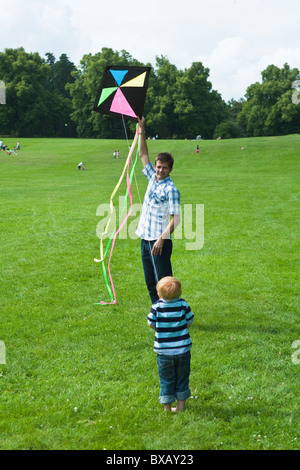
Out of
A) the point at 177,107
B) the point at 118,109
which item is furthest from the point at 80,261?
the point at 177,107

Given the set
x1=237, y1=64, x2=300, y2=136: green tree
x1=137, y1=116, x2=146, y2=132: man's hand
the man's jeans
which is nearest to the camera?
the man's jeans

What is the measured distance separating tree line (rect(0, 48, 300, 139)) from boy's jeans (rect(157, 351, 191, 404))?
65.0 m

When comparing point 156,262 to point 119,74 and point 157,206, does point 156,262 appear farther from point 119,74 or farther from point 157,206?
point 119,74

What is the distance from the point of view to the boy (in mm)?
3900

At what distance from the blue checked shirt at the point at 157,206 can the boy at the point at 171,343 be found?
4.28ft

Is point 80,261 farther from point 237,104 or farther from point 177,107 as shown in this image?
point 237,104

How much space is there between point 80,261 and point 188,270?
7.48ft

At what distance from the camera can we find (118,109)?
598cm

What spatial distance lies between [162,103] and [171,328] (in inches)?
2623
